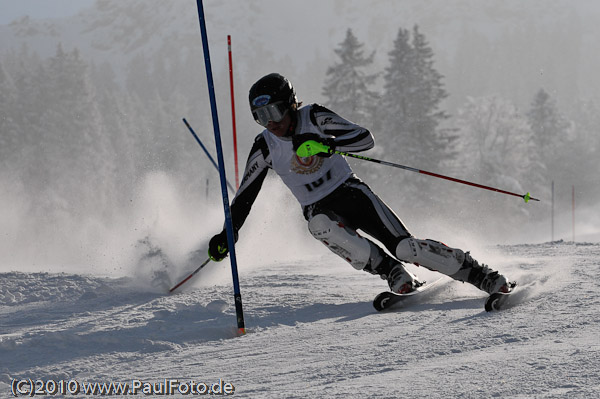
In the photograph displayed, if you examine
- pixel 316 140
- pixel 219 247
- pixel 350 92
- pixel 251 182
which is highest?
pixel 350 92

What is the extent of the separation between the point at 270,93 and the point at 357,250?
126 cm

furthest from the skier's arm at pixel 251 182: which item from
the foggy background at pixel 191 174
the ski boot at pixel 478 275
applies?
the foggy background at pixel 191 174

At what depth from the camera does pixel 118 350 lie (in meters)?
3.36

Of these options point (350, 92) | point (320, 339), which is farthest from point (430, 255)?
point (350, 92)

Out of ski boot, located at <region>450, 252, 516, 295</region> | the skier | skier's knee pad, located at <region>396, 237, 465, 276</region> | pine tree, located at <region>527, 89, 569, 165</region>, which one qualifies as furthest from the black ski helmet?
pine tree, located at <region>527, 89, 569, 165</region>

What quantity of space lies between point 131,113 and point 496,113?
31630 millimetres

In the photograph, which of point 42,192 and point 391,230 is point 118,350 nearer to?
point 391,230

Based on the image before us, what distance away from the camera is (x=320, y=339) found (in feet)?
10.8

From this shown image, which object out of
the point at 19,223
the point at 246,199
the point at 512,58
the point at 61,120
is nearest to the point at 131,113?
the point at 61,120

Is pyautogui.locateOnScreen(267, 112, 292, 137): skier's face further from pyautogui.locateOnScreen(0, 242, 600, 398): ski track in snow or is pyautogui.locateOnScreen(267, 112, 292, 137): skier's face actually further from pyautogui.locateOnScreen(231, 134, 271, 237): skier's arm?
pyautogui.locateOnScreen(0, 242, 600, 398): ski track in snow

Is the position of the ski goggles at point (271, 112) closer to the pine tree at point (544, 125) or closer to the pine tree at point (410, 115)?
the pine tree at point (410, 115)

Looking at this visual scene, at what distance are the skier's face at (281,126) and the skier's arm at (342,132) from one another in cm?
19

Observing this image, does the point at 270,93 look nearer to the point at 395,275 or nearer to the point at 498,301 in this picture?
the point at 395,275

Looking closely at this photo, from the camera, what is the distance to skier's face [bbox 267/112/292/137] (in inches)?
173
